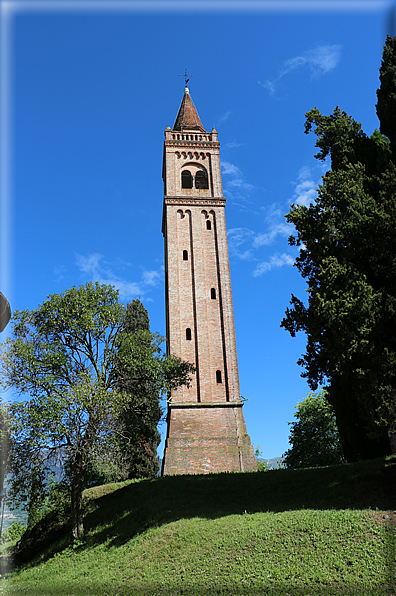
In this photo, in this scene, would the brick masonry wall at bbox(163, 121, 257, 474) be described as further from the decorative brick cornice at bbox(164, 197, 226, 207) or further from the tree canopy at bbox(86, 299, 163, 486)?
the tree canopy at bbox(86, 299, 163, 486)

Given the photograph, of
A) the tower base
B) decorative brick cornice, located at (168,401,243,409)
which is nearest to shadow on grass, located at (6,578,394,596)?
the tower base

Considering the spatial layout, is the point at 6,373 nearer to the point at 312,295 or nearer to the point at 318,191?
the point at 312,295

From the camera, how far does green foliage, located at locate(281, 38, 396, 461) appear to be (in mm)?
12695

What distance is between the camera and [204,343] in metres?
30.5

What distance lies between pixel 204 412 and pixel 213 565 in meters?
17.1

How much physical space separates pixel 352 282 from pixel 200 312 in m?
18.6

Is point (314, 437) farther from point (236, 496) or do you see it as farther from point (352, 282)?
point (352, 282)

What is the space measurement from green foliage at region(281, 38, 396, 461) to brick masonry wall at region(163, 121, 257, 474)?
1211 cm

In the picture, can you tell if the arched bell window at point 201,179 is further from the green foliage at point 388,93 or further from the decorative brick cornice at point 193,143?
the green foliage at point 388,93

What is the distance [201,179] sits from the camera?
3634cm

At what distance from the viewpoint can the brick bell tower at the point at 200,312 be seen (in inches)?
1034

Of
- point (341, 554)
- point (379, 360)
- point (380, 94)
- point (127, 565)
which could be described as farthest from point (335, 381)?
point (380, 94)

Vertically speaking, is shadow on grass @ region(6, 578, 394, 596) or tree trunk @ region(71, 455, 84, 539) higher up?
tree trunk @ region(71, 455, 84, 539)

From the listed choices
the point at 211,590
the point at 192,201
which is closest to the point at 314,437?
the point at 192,201
